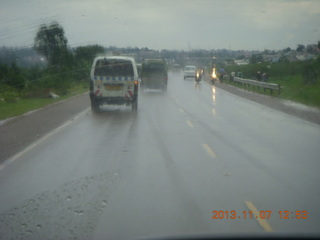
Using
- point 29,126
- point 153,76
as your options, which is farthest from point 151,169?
point 153,76

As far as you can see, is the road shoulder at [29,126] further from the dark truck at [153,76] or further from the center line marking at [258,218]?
the dark truck at [153,76]

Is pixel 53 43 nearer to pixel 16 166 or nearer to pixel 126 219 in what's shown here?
pixel 16 166

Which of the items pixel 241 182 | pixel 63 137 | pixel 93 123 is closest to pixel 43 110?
pixel 93 123

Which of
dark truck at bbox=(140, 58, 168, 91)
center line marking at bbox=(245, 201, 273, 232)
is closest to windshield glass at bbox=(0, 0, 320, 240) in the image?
center line marking at bbox=(245, 201, 273, 232)

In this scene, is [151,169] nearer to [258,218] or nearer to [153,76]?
[258,218]

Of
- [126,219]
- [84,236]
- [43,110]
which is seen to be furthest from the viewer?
[43,110]

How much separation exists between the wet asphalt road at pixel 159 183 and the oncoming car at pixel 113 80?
18.8 ft

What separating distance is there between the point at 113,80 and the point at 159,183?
1359 centimetres

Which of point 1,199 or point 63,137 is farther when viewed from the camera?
point 63,137

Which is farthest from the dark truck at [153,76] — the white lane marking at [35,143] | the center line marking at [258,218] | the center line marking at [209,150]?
the center line marking at [258,218]

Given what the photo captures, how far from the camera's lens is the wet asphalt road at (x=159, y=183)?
6234mm

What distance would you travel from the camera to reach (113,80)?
21.7m

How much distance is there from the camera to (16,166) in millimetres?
10172

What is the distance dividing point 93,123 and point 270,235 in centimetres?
1484
